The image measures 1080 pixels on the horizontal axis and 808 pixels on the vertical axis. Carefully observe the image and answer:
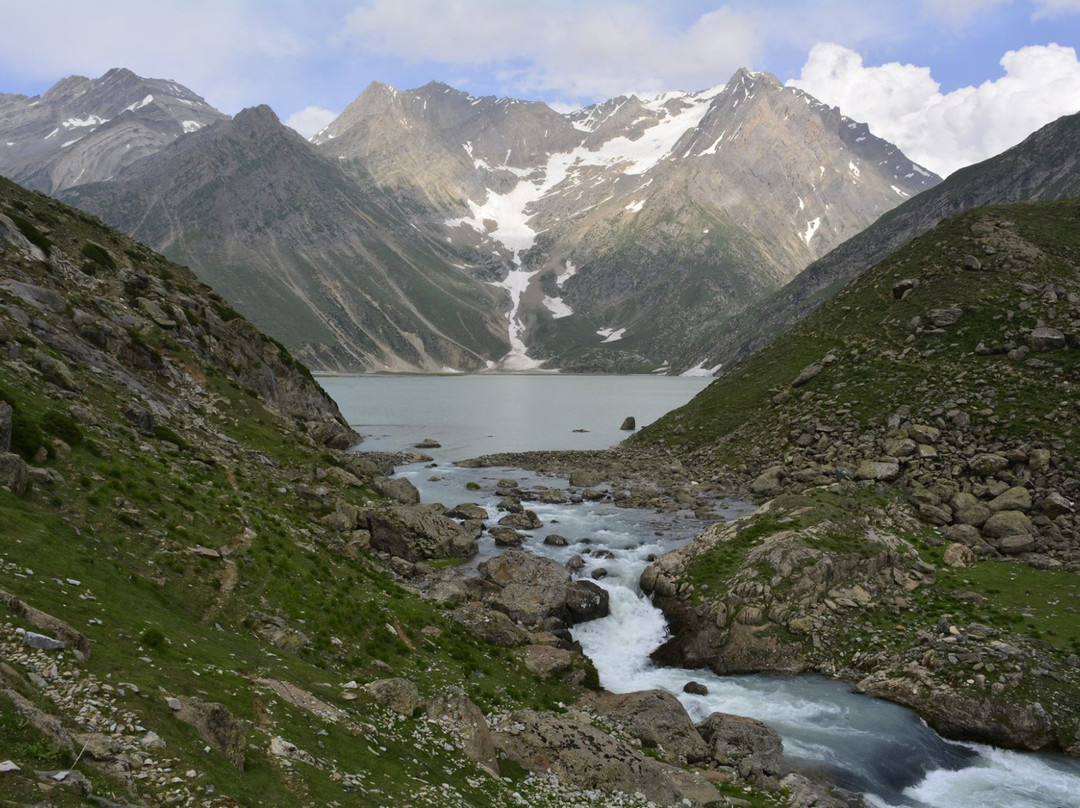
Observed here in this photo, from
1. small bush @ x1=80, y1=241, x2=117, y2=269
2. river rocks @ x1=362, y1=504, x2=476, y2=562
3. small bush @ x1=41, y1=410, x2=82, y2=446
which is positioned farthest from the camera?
small bush @ x1=80, y1=241, x2=117, y2=269

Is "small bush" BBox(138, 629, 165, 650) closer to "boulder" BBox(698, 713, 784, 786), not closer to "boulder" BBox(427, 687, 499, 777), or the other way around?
"boulder" BBox(427, 687, 499, 777)

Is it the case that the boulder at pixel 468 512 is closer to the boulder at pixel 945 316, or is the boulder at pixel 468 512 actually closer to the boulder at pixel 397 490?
the boulder at pixel 397 490

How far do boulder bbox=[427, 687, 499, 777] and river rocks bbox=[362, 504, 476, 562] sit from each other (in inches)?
900

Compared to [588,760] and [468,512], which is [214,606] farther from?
[468,512]

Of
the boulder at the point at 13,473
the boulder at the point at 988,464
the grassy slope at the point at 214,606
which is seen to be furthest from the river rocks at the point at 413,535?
the boulder at the point at 988,464

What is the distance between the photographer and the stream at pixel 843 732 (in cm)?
2517

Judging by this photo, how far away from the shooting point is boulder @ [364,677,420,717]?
21.9 metres

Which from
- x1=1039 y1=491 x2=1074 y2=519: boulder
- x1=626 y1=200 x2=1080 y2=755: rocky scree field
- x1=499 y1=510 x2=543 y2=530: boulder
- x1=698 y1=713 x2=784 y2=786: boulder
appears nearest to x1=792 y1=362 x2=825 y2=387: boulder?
x1=626 y1=200 x2=1080 y2=755: rocky scree field

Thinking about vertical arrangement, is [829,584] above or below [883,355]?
below

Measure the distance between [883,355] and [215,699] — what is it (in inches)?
2912

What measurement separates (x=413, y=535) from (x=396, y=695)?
80.3ft

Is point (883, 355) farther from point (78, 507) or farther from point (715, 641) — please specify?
point (78, 507)

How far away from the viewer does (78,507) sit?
24.8 meters

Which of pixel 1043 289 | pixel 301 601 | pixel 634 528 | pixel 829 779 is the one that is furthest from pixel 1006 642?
pixel 1043 289
